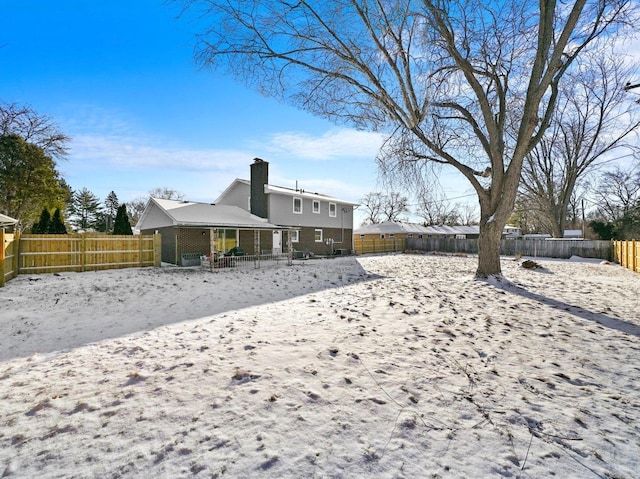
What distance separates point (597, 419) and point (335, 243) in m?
23.9

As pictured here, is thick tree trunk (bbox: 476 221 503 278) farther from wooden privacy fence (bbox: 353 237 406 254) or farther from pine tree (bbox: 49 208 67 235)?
pine tree (bbox: 49 208 67 235)

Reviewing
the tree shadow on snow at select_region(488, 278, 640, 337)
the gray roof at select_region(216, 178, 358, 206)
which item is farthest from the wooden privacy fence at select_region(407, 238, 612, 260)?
the tree shadow on snow at select_region(488, 278, 640, 337)

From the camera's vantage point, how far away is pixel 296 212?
23.3m

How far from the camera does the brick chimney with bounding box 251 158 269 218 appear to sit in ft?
70.7

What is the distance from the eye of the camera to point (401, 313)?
20.0ft

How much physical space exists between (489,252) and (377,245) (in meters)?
21.2

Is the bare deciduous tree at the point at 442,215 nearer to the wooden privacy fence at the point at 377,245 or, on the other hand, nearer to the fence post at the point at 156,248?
the wooden privacy fence at the point at 377,245

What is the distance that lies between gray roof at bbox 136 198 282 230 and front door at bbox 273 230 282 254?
1455 millimetres

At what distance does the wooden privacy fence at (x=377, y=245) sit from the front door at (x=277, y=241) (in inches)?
355

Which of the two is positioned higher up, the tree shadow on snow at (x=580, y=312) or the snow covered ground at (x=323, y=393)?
the tree shadow on snow at (x=580, y=312)

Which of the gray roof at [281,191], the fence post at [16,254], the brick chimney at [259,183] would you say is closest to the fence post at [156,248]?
the fence post at [16,254]

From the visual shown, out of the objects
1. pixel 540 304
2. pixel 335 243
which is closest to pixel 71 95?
pixel 540 304

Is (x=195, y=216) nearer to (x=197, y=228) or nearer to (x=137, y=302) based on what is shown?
(x=197, y=228)

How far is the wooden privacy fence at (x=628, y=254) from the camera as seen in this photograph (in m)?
13.8
